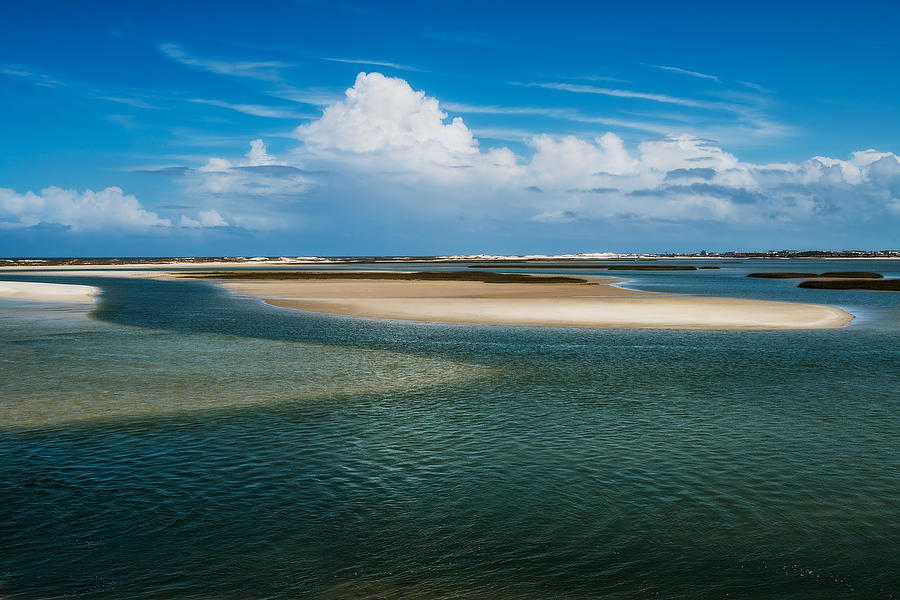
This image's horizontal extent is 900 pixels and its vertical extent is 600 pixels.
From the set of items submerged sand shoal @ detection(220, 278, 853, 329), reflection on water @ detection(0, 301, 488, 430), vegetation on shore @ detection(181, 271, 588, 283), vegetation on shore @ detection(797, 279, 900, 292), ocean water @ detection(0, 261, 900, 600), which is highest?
vegetation on shore @ detection(181, 271, 588, 283)

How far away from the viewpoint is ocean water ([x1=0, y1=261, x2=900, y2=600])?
28.9 ft

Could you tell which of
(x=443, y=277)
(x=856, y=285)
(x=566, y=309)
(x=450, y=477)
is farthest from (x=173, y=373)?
(x=856, y=285)

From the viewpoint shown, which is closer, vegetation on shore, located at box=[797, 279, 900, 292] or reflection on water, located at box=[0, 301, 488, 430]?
reflection on water, located at box=[0, 301, 488, 430]

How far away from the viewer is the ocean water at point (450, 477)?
882 cm

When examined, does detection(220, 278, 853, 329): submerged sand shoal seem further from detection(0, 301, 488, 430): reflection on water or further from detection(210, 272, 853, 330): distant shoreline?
detection(0, 301, 488, 430): reflection on water

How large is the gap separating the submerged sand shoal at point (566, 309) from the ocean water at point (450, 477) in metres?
12.8

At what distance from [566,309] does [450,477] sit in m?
33.8

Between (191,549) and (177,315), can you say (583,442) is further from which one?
(177,315)

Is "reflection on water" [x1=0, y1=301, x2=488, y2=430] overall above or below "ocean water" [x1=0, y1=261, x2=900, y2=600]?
above

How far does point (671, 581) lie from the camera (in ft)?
28.4

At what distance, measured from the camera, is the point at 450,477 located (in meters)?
12.5

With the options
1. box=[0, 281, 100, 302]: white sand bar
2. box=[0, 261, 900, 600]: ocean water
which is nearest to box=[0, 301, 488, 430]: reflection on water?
box=[0, 261, 900, 600]: ocean water

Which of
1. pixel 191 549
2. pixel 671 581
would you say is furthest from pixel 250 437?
pixel 671 581

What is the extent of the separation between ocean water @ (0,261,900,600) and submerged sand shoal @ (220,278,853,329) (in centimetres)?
1277
